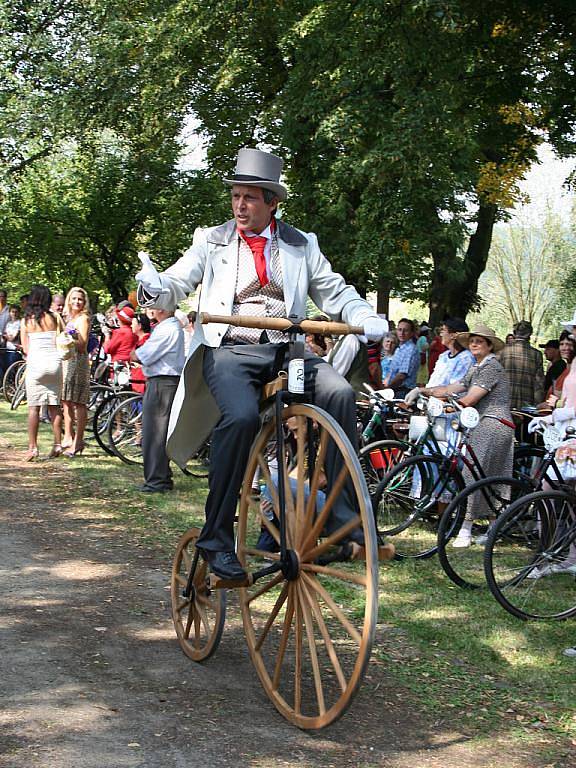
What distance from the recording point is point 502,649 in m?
6.38

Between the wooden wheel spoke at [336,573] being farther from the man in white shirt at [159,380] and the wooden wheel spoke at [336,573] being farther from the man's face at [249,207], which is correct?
the man in white shirt at [159,380]

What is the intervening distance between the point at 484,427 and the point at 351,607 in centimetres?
324

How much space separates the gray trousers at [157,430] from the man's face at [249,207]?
670cm

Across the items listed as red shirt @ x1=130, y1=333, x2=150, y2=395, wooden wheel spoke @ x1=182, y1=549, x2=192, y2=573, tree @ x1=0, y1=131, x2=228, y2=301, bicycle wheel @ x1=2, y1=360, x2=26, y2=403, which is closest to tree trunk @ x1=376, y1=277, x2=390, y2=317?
tree @ x1=0, y1=131, x2=228, y2=301

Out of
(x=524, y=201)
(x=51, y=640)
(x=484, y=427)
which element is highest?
(x=524, y=201)

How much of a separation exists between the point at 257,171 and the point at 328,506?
1.66 metres

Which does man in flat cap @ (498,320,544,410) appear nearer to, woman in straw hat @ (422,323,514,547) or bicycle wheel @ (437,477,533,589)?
woman in straw hat @ (422,323,514,547)

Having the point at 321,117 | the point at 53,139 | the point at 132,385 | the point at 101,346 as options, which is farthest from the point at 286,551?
the point at 53,139

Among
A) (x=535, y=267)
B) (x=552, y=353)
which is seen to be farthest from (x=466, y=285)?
(x=535, y=267)

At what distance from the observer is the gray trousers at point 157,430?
11.8m

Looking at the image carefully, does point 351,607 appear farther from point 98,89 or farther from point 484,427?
point 98,89

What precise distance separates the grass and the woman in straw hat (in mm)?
1199

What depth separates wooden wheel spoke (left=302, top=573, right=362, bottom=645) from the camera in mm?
4320

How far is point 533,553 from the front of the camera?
732 cm
